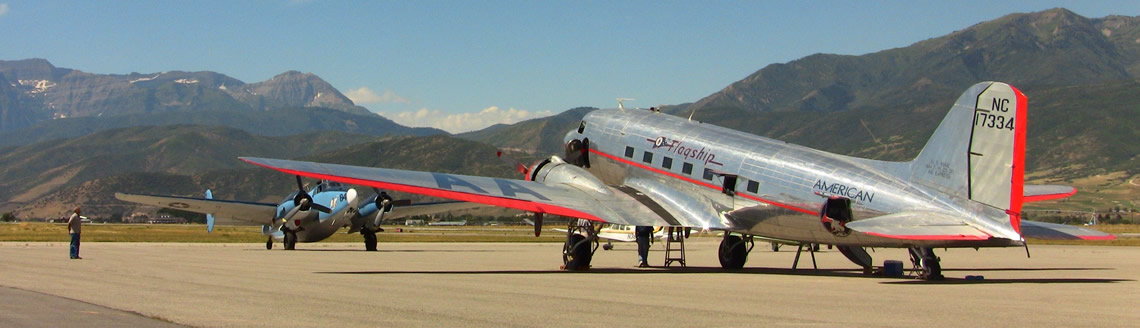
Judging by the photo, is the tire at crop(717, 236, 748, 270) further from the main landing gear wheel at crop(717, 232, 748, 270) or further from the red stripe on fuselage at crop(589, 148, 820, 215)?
the red stripe on fuselage at crop(589, 148, 820, 215)

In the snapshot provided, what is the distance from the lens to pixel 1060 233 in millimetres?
21984

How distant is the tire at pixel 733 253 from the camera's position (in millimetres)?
27984

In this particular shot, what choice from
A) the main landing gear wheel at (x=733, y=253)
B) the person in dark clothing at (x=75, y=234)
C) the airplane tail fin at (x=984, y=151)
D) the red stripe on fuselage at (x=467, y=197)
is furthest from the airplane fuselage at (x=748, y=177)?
the person in dark clothing at (x=75, y=234)

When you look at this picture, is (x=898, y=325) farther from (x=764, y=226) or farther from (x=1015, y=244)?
(x=764, y=226)

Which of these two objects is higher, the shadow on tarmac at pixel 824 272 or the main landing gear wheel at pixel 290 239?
the shadow on tarmac at pixel 824 272

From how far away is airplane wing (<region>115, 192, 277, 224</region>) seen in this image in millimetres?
43656

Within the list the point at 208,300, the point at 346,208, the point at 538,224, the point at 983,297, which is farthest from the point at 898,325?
the point at 346,208

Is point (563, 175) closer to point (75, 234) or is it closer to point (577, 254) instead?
point (577, 254)

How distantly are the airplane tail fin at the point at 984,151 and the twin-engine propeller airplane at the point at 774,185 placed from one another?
0.07ft

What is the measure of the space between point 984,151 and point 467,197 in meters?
11.0

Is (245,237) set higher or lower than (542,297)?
lower

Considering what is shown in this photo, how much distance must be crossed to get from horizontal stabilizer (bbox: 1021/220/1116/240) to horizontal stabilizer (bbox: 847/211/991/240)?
8.11ft

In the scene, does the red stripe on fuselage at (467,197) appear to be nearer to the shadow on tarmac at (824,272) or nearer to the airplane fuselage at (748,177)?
the shadow on tarmac at (824,272)

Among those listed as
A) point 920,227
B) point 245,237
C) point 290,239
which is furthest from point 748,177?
point 245,237
